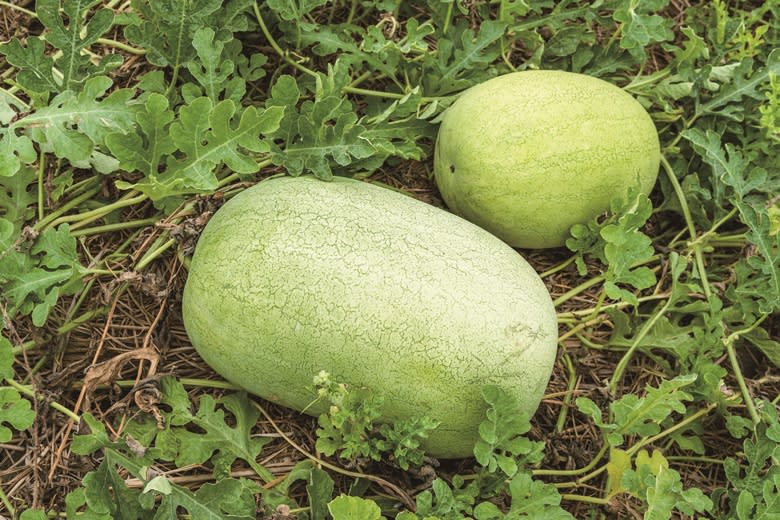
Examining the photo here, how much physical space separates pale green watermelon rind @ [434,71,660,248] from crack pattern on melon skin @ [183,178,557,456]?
1.00ft

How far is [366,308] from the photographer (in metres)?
2.08

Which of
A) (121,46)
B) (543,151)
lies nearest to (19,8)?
(121,46)

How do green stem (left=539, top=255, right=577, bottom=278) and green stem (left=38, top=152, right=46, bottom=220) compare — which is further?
green stem (left=539, top=255, right=577, bottom=278)

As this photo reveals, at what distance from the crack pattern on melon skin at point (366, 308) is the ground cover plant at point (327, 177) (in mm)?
108

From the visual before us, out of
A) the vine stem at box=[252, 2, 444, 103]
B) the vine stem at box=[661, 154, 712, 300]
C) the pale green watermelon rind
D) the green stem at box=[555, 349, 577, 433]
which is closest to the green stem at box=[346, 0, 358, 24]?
the vine stem at box=[252, 2, 444, 103]

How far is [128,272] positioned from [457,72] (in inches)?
55.1

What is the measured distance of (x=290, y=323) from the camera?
6.87 feet

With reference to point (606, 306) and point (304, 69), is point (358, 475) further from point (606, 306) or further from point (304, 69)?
point (304, 69)

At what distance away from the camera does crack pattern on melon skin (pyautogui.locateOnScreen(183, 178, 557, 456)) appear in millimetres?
2086

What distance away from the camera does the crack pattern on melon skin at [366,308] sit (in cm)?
209

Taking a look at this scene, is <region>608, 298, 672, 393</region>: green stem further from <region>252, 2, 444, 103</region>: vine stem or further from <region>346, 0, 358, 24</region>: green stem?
<region>346, 0, 358, 24</region>: green stem

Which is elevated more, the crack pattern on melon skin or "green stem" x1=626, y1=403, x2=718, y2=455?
the crack pattern on melon skin

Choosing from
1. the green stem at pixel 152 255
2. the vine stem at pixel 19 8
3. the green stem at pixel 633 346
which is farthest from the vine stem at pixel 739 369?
the vine stem at pixel 19 8

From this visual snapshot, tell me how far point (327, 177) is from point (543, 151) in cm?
72
